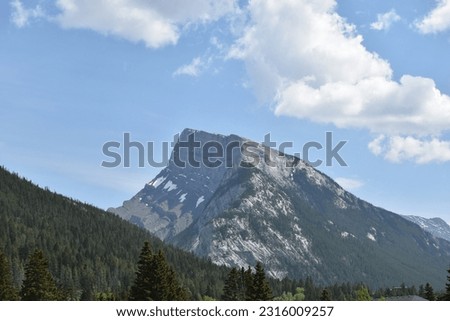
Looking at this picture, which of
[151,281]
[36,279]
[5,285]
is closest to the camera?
[151,281]

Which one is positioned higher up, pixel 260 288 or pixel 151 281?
pixel 151 281

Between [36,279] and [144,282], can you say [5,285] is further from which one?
[144,282]

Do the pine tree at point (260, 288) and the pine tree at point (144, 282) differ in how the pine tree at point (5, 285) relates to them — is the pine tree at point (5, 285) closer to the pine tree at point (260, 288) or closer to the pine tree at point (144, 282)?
the pine tree at point (144, 282)

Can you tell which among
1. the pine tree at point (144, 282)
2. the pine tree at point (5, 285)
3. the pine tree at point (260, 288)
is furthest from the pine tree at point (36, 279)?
the pine tree at point (260, 288)

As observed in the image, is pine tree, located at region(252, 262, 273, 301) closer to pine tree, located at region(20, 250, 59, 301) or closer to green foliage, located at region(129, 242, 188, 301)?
green foliage, located at region(129, 242, 188, 301)

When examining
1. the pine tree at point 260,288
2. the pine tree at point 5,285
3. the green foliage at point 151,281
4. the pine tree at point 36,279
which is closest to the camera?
the green foliage at point 151,281

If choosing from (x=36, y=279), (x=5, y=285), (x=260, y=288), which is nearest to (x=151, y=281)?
(x=260, y=288)

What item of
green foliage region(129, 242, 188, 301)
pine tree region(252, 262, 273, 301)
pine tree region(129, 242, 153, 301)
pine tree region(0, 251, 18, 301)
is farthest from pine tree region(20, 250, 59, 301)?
pine tree region(252, 262, 273, 301)

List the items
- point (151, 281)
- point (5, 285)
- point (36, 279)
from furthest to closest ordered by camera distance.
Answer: point (5, 285), point (36, 279), point (151, 281)

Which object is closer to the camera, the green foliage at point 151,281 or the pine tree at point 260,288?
the green foliage at point 151,281

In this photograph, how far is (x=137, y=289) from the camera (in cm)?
5991
